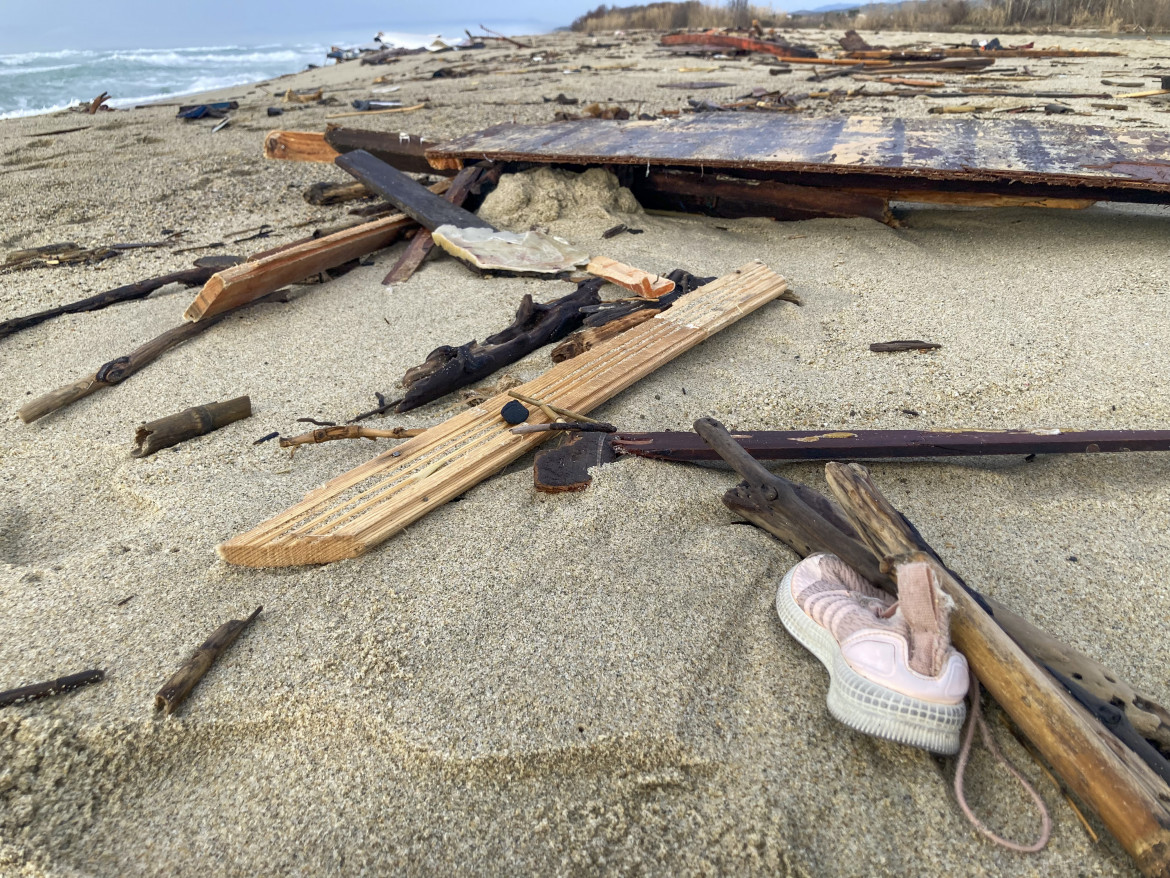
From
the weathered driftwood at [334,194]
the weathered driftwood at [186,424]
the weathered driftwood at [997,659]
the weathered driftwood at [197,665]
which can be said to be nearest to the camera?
the weathered driftwood at [997,659]

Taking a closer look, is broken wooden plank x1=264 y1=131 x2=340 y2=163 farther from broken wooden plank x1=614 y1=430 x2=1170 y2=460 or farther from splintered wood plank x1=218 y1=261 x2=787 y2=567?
broken wooden plank x1=614 y1=430 x2=1170 y2=460

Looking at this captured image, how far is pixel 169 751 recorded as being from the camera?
1.72 meters

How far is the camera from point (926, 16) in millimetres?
18328

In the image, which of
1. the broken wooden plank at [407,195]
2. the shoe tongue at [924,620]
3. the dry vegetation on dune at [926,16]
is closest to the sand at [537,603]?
the shoe tongue at [924,620]

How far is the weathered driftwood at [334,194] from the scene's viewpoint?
6.07 m

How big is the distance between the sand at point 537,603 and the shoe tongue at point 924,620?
25cm

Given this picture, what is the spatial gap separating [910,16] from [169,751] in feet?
74.7

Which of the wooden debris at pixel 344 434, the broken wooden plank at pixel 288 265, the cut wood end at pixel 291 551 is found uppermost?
the broken wooden plank at pixel 288 265

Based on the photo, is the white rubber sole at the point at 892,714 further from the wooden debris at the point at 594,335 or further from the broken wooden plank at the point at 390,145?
the broken wooden plank at the point at 390,145

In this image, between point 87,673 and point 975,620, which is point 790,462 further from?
point 87,673

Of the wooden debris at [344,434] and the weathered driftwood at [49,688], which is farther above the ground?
the wooden debris at [344,434]

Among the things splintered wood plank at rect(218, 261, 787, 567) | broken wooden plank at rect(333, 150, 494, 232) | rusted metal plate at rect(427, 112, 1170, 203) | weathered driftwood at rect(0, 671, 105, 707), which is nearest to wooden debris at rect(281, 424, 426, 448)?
splintered wood plank at rect(218, 261, 787, 567)

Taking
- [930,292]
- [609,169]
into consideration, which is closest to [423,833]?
[930,292]

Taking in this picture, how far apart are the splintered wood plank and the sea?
1814cm
